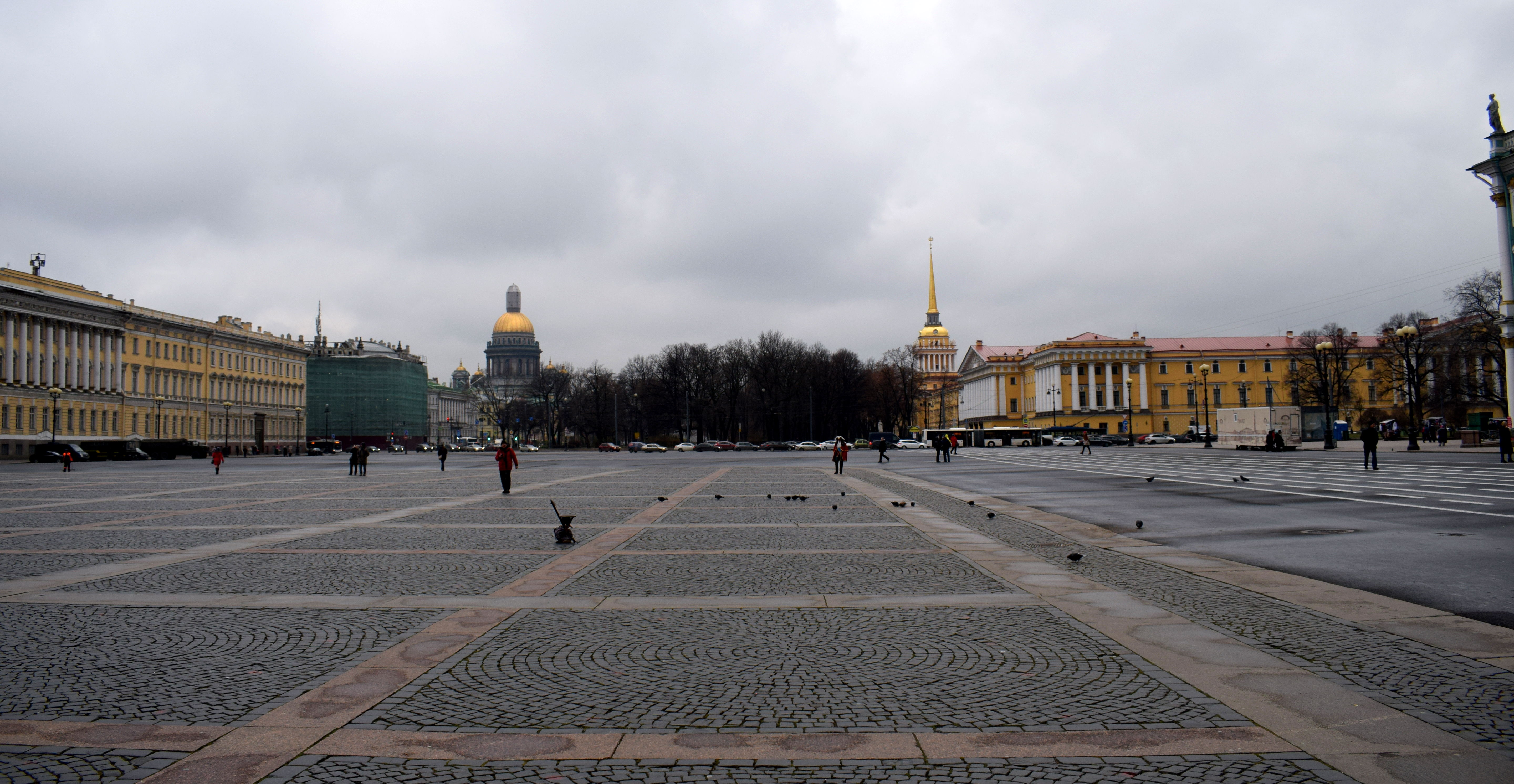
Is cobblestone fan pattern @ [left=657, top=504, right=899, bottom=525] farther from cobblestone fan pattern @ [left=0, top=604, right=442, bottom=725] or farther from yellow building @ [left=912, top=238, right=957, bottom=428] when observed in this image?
yellow building @ [left=912, top=238, right=957, bottom=428]

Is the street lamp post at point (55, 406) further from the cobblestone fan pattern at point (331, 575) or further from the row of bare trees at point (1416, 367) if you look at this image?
the row of bare trees at point (1416, 367)

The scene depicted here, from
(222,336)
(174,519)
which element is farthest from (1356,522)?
(222,336)

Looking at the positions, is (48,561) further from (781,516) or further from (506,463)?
(506,463)

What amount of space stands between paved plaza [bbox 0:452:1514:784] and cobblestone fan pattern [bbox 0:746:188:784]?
2 cm

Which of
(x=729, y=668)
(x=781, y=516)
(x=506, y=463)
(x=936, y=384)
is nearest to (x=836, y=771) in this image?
(x=729, y=668)

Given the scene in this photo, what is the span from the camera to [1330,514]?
1645cm

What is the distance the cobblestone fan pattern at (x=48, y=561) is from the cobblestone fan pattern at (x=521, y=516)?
5187 mm

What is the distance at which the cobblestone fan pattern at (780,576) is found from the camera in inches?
363

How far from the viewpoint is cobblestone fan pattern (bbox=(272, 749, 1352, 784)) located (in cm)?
415

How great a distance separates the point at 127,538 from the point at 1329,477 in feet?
100

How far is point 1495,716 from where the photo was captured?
16.1 ft

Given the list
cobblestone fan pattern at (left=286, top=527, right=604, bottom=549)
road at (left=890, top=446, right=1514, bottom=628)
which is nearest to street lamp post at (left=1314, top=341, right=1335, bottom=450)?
road at (left=890, top=446, right=1514, bottom=628)

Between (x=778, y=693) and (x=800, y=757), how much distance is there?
1.09 meters

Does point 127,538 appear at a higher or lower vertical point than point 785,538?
higher
